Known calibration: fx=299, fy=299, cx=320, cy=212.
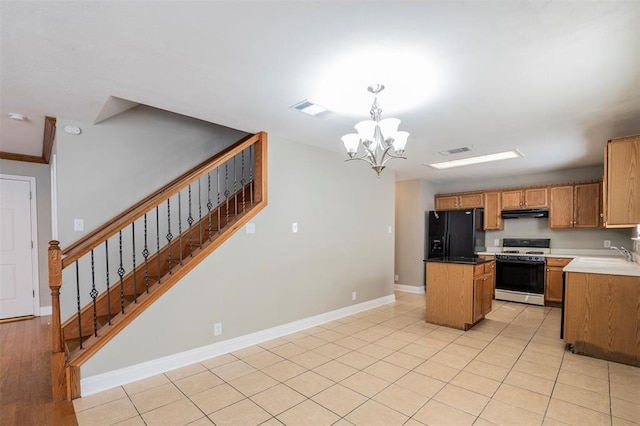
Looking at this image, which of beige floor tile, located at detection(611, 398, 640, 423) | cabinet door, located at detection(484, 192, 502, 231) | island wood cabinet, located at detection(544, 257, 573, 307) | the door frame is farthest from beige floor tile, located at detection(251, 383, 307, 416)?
cabinet door, located at detection(484, 192, 502, 231)

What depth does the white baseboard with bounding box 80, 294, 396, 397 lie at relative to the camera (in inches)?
96.6

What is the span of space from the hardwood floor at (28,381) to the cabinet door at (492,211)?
6722 mm

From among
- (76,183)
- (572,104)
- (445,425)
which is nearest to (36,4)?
(76,183)

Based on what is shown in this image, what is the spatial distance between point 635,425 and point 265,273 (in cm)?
327

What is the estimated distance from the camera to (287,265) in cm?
384

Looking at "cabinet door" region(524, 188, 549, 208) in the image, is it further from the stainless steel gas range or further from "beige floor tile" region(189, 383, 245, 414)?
"beige floor tile" region(189, 383, 245, 414)

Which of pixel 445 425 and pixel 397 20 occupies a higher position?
pixel 397 20

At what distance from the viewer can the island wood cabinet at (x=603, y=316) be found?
292cm

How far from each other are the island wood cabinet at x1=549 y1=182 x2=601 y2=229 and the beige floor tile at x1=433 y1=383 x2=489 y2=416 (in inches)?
176

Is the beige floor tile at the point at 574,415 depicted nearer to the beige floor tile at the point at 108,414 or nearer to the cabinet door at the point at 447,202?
the beige floor tile at the point at 108,414

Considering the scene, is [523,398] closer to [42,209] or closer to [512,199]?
[512,199]

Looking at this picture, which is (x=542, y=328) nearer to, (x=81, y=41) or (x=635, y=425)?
(x=635, y=425)

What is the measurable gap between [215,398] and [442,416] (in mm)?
1692

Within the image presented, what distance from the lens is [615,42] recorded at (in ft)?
5.99
